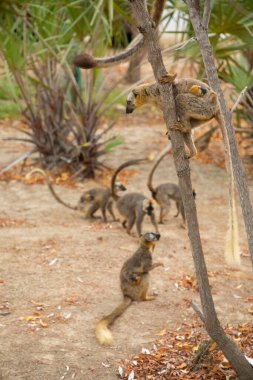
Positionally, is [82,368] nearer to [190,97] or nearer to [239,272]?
[190,97]

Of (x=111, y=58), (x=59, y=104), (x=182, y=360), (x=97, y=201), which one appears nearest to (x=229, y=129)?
(x=111, y=58)

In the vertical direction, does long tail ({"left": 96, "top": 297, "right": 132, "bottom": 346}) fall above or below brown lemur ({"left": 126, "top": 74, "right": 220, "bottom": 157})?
below

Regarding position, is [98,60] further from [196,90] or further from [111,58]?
[196,90]

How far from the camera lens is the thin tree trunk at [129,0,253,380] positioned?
134 inches

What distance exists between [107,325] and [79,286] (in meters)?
0.92

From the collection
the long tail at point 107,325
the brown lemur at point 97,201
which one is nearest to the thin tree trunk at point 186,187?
the long tail at point 107,325

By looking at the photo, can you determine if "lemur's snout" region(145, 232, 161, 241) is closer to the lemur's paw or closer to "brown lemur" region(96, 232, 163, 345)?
"brown lemur" region(96, 232, 163, 345)

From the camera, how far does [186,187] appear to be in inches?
141

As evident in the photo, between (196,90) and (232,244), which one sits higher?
(196,90)

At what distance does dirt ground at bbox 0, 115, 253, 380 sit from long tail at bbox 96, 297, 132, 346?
0.18ft

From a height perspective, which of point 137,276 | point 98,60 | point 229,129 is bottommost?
point 137,276

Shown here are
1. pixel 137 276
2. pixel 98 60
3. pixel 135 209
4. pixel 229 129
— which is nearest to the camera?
pixel 98 60

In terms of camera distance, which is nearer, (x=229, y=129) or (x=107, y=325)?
(x=229, y=129)

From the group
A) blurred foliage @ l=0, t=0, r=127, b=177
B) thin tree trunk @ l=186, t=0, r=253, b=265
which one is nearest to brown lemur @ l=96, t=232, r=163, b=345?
thin tree trunk @ l=186, t=0, r=253, b=265
